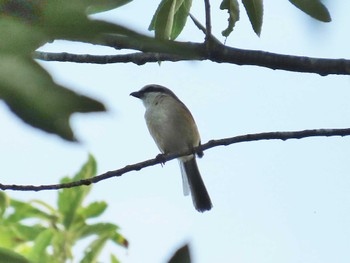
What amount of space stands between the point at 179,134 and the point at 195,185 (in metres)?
0.68

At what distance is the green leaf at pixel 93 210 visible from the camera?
386cm

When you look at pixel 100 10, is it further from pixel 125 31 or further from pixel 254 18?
pixel 254 18

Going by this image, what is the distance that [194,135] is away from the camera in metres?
6.92

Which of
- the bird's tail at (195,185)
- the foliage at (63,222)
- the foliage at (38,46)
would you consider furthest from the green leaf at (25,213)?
the bird's tail at (195,185)

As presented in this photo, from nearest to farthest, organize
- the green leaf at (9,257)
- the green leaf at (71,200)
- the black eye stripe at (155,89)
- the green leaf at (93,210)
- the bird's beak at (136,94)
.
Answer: the green leaf at (9,257) < the green leaf at (71,200) < the green leaf at (93,210) < the black eye stripe at (155,89) < the bird's beak at (136,94)

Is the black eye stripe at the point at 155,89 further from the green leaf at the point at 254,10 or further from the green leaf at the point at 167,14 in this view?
the green leaf at the point at 254,10

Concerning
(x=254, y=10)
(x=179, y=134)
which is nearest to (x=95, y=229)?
(x=254, y=10)

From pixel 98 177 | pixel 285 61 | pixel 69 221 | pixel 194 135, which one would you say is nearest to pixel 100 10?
pixel 285 61

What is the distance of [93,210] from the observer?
4.07m

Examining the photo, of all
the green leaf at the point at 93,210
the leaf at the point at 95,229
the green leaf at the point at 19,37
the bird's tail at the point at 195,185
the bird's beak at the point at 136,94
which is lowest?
the green leaf at the point at 19,37

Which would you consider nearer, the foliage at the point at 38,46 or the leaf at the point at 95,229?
the foliage at the point at 38,46

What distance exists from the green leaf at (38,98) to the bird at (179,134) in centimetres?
624

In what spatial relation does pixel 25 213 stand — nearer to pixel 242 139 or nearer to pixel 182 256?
pixel 242 139

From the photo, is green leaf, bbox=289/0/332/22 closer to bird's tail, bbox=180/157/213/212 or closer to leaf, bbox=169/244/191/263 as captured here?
leaf, bbox=169/244/191/263
